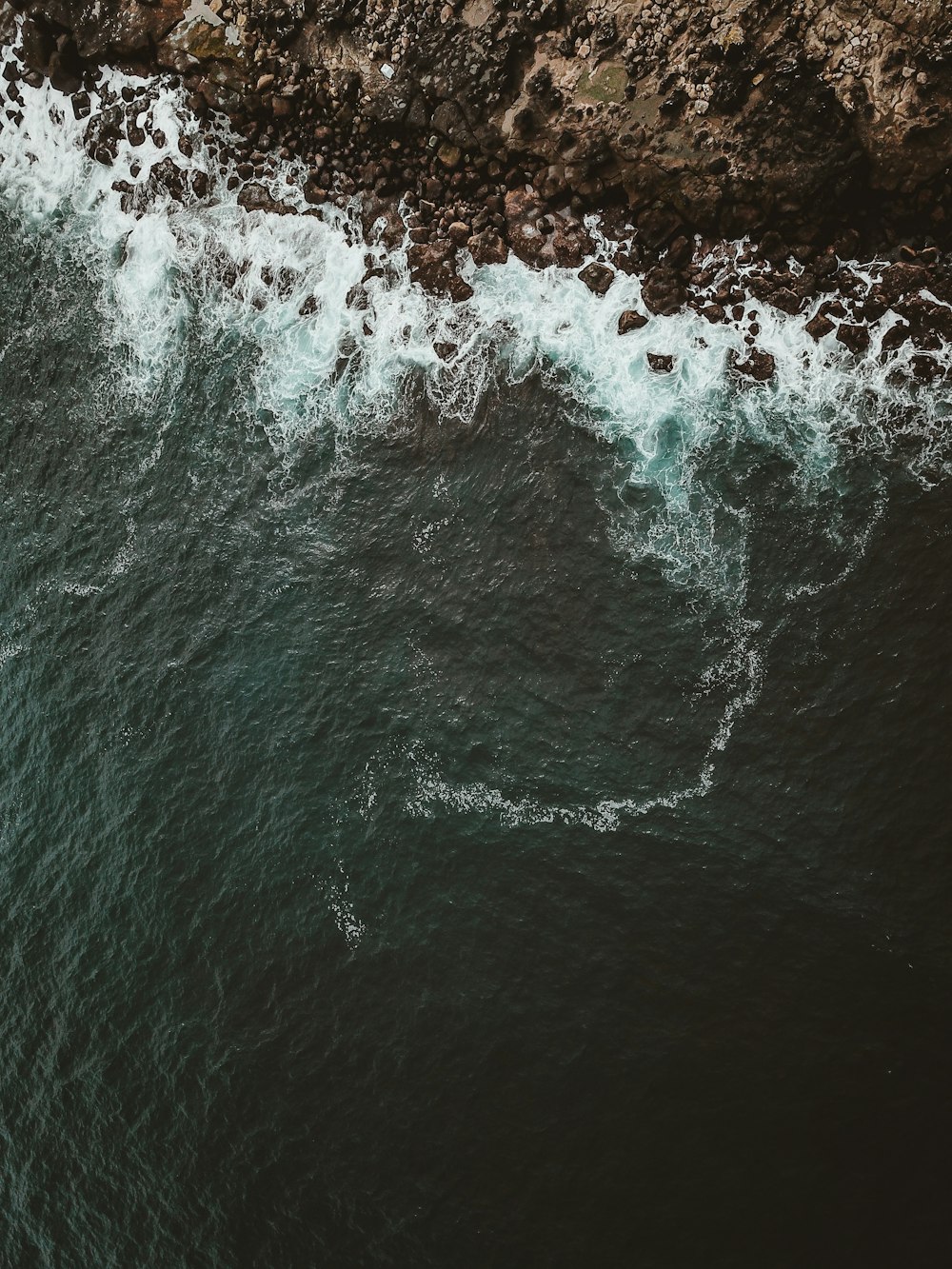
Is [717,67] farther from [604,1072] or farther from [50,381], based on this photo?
[604,1072]

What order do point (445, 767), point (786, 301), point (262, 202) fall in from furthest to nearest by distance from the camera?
point (262, 202), point (445, 767), point (786, 301)

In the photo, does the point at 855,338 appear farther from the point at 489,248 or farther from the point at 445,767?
the point at 445,767

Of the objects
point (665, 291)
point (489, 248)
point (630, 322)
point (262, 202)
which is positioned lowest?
point (630, 322)

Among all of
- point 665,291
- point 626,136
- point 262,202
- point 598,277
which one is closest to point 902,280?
point 665,291

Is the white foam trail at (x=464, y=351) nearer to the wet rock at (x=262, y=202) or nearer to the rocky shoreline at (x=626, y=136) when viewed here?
the wet rock at (x=262, y=202)

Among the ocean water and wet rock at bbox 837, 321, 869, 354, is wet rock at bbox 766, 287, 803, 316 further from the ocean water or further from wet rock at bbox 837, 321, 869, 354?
wet rock at bbox 837, 321, 869, 354

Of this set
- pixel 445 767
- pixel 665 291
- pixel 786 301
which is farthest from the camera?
pixel 445 767

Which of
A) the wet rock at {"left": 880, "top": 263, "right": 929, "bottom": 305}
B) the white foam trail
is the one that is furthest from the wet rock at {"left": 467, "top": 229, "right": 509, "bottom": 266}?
the wet rock at {"left": 880, "top": 263, "right": 929, "bottom": 305}

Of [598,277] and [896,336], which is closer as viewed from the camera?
[896,336]
